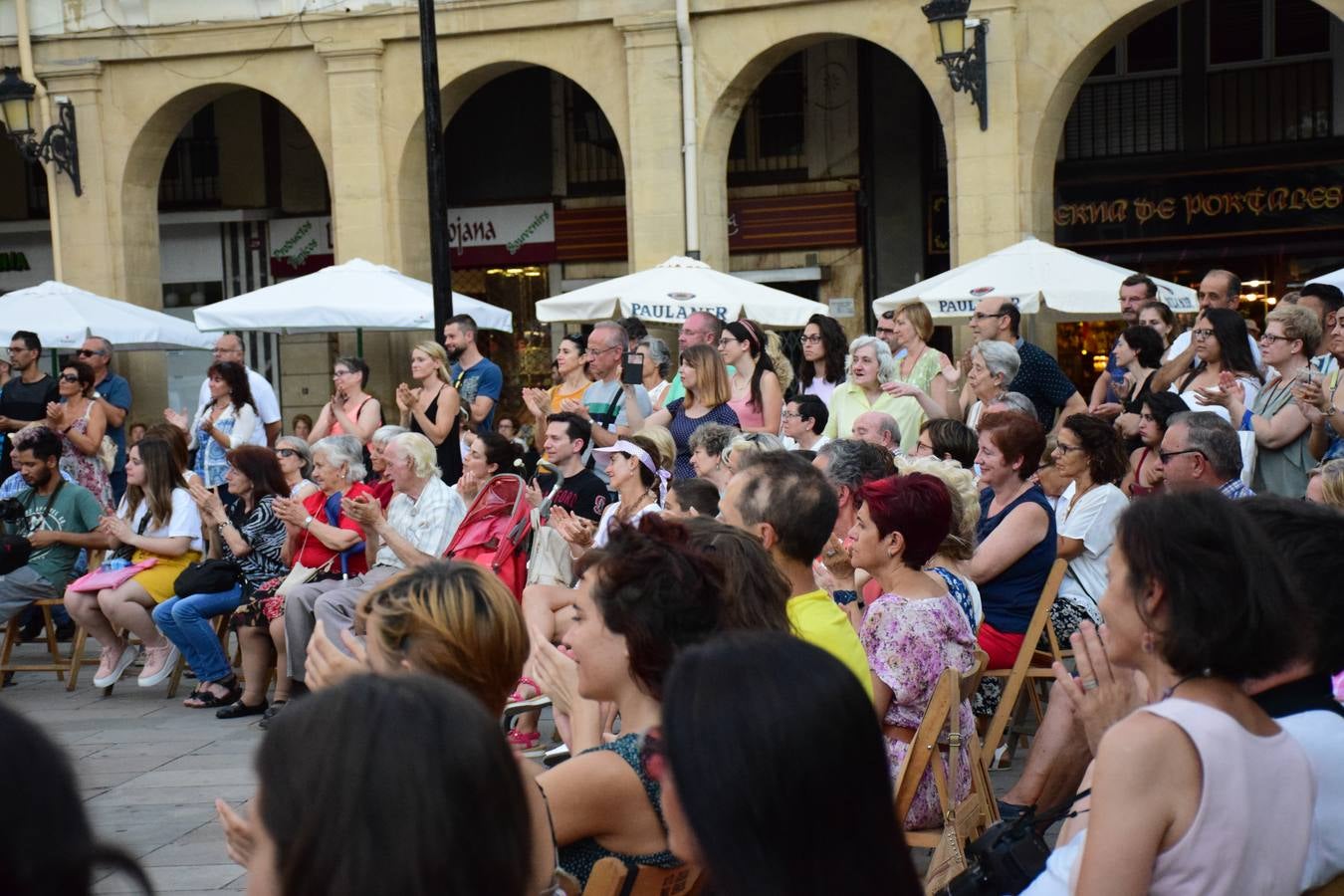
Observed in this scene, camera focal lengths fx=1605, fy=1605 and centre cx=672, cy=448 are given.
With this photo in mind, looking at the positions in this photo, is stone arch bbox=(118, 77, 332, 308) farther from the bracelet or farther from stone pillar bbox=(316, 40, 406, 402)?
the bracelet

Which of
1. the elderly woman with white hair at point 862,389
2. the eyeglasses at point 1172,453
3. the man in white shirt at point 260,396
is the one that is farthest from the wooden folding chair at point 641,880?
the man in white shirt at point 260,396

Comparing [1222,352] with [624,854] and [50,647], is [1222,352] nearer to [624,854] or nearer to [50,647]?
[624,854]

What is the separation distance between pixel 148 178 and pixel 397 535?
485 inches

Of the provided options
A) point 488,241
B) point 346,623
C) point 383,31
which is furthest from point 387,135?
point 346,623

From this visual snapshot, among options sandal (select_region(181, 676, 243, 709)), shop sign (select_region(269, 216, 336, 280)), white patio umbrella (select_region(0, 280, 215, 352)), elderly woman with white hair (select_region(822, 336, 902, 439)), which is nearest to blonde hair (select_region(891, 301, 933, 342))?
elderly woman with white hair (select_region(822, 336, 902, 439))

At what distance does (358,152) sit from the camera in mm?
17453

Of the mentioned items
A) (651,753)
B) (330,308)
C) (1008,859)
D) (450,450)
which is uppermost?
(330,308)

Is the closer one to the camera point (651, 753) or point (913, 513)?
point (651, 753)

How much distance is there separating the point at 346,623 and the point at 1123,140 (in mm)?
13141

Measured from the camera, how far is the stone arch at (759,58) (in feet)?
51.5

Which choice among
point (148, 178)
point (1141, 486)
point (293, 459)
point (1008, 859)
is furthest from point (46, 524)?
point (148, 178)

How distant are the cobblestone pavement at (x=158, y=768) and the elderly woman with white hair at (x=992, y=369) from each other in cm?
232

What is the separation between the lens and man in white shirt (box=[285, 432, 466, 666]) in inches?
322

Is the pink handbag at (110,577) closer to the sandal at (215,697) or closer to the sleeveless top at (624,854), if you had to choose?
the sandal at (215,697)
